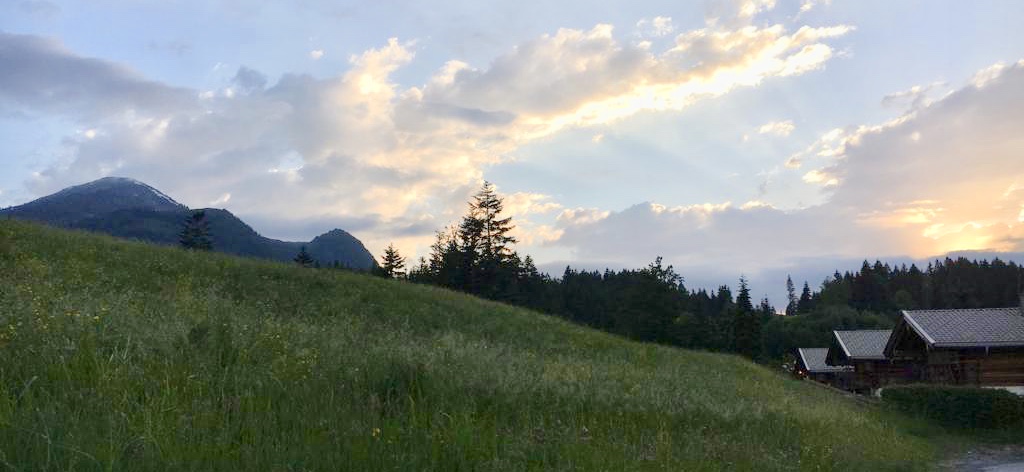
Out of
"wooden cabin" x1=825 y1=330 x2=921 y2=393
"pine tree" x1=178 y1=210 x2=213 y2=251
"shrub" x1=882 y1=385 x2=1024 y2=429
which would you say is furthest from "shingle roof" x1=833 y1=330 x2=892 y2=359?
"pine tree" x1=178 y1=210 x2=213 y2=251

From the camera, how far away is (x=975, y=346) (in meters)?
29.1

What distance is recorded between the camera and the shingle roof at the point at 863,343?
157 feet

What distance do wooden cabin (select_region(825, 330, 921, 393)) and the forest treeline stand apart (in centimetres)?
1906

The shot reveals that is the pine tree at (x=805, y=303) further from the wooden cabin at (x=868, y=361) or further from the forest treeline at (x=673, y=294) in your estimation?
the wooden cabin at (x=868, y=361)

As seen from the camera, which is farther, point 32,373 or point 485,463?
point 32,373

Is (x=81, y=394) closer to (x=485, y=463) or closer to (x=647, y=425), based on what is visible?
(x=485, y=463)

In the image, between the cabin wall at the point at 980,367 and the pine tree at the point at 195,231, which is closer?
the cabin wall at the point at 980,367

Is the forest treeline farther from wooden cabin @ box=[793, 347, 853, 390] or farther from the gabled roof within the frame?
the gabled roof

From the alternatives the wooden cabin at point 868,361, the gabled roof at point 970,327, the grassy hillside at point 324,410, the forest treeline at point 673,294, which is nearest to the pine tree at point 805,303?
the forest treeline at point 673,294

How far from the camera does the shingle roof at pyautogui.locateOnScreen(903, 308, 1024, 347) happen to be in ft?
94.3

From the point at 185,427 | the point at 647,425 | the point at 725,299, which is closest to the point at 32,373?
the point at 185,427

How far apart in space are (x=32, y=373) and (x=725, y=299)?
167m

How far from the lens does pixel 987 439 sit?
20.6m

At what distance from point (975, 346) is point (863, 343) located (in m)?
21.2
